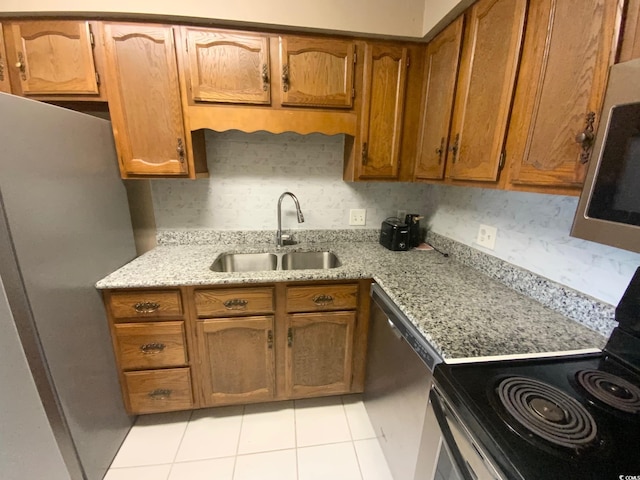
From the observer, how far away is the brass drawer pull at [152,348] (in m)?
1.40

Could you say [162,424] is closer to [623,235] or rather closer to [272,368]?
[272,368]

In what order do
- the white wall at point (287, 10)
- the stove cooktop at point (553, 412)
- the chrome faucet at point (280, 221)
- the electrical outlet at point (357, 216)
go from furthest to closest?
1. the electrical outlet at point (357, 216)
2. the chrome faucet at point (280, 221)
3. the white wall at point (287, 10)
4. the stove cooktop at point (553, 412)

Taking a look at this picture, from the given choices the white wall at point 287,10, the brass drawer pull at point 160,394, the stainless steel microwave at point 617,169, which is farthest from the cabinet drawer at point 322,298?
the white wall at point 287,10

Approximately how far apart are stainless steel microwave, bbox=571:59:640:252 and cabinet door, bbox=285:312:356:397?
1.10 m

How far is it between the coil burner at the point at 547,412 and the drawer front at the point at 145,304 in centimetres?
137

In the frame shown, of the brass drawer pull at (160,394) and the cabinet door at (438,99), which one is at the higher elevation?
the cabinet door at (438,99)

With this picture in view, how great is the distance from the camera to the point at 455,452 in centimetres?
72

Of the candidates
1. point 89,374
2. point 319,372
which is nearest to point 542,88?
point 319,372

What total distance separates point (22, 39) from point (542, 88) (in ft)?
7.08

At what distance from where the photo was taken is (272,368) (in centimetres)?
154

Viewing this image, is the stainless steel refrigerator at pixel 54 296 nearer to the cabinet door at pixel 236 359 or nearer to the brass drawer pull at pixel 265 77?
the cabinet door at pixel 236 359

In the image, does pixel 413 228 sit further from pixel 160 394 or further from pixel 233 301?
pixel 160 394

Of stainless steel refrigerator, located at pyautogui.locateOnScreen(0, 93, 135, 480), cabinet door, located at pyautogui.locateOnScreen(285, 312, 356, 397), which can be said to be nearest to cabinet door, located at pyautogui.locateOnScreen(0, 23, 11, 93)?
stainless steel refrigerator, located at pyautogui.locateOnScreen(0, 93, 135, 480)

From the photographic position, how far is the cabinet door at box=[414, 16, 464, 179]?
1.26 m
